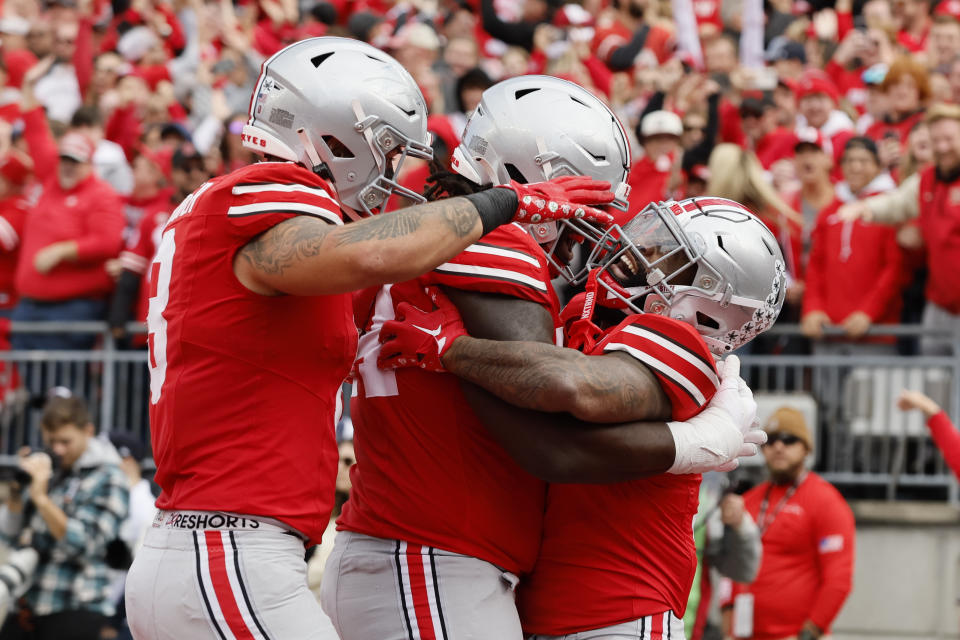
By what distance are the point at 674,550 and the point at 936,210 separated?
5144mm

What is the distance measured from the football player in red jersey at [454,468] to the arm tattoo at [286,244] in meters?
0.39

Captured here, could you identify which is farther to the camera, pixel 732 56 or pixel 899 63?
pixel 732 56

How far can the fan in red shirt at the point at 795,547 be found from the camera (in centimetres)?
743

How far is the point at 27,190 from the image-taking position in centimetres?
1035

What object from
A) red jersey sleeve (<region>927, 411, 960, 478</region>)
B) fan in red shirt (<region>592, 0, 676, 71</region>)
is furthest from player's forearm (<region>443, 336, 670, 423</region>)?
fan in red shirt (<region>592, 0, 676, 71</region>)


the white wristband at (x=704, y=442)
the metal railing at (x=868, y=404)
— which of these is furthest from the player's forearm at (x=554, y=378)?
the metal railing at (x=868, y=404)

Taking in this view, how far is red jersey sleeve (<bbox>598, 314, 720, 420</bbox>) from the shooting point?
3.47 metres

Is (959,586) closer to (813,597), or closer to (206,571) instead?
(813,597)

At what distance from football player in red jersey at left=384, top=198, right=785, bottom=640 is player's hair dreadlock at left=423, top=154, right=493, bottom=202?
14.9 inches

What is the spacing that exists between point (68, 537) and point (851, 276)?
474 cm

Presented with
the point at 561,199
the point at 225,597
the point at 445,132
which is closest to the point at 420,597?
the point at 225,597

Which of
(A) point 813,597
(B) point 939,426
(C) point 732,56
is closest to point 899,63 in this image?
(C) point 732,56

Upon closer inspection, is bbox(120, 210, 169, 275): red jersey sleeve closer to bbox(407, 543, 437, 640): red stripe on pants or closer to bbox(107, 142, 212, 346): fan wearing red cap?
bbox(107, 142, 212, 346): fan wearing red cap

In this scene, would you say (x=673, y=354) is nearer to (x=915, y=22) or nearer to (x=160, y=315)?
(x=160, y=315)
